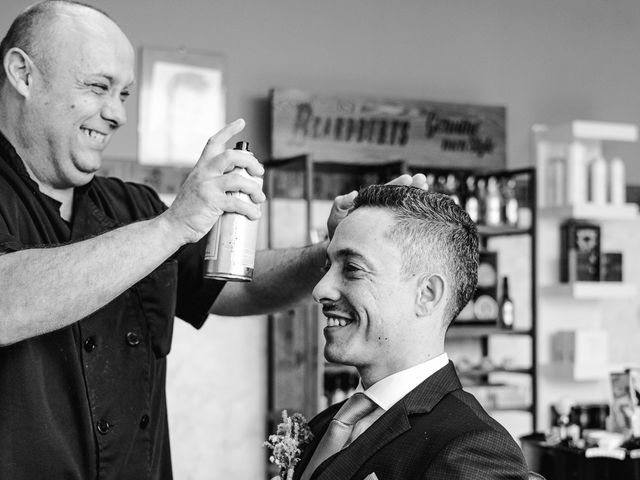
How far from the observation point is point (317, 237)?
486 cm

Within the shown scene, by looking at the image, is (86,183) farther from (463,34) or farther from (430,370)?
(463,34)

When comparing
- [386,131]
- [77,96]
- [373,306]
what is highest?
[386,131]

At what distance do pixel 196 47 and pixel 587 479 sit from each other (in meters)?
3.00

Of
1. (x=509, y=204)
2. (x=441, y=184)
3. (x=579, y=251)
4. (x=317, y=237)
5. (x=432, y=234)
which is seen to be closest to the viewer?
(x=432, y=234)

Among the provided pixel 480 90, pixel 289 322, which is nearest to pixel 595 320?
pixel 480 90

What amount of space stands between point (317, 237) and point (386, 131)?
105cm

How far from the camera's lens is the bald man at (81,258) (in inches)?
75.3

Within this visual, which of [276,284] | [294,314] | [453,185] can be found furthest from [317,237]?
[276,284]

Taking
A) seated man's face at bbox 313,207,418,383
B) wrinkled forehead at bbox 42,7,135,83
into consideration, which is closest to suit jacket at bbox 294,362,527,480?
seated man's face at bbox 313,207,418,383

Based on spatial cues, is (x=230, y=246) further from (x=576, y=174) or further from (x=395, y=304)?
(x=576, y=174)

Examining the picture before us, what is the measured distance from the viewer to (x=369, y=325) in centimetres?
198

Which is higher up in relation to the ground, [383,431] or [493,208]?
[493,208]

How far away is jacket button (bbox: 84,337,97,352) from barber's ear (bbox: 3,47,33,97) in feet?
1.96

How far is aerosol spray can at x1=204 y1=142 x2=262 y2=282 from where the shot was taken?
202 cm
